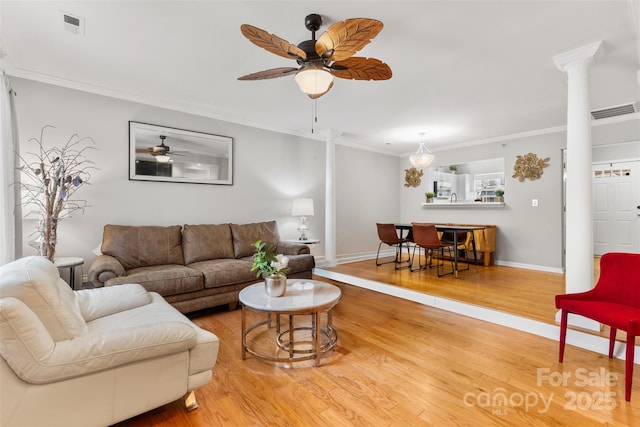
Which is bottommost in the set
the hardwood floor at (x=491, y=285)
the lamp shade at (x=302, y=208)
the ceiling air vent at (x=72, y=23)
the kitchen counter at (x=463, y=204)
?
the hardwood floor at (x=491, y=285)

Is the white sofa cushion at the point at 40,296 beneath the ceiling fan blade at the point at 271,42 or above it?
beneath

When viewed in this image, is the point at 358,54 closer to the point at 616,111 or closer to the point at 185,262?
the point at 185,262

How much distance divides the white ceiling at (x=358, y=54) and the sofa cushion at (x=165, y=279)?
6.60 ft

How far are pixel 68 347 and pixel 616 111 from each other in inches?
241

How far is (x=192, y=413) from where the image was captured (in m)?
1.64

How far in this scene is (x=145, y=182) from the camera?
3688 mm

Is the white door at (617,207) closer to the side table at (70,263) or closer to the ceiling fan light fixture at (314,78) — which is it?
the ceiling fan light fixture at (314,78)

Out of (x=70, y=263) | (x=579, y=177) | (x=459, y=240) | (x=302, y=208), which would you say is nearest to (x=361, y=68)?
(x=579, y=177)

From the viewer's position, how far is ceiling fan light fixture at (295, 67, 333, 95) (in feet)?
6.87

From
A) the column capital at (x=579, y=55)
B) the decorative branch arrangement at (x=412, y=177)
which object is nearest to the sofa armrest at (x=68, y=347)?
the column capital at (x=579, y=55)

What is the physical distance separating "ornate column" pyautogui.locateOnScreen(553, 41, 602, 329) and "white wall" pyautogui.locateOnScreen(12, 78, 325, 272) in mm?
3721

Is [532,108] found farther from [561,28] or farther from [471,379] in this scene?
[471,379]

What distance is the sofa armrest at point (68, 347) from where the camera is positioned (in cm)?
120

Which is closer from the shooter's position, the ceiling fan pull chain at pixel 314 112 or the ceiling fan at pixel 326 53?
the ceiling fan at pixel 326 53
